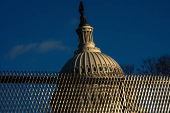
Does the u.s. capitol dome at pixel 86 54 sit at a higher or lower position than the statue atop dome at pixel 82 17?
lower

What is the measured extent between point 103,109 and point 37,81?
3500 mm

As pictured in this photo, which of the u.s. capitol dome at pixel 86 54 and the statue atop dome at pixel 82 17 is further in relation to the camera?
the statue atop dome at pixel 82 17

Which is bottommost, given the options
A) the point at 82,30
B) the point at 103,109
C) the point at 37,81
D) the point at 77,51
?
the point at 103,109

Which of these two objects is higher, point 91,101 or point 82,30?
point 82,30

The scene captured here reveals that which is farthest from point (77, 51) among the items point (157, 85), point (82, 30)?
point (157, 85)

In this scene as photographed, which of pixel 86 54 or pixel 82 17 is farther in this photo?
pixel 82 17

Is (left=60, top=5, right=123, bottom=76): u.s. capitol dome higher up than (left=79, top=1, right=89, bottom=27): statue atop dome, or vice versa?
(left=79, top=1, right=89, bottom=27): statue atop dome

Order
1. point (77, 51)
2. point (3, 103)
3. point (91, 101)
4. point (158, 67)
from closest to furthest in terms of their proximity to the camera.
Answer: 1. point (3, 103)
2. point (91, 101)
3. point (158, 67)
4. point (77, 51)

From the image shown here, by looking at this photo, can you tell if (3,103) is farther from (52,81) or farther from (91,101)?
(91,101)

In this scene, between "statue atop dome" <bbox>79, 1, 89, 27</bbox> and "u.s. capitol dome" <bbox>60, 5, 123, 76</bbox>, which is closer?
"u.s. capitol dome" <bbox>60, 5, 123, 76</bbox>

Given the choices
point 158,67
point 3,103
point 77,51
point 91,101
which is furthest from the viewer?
point 77,51

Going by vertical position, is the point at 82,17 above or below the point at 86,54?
above

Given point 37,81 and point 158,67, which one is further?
point 158,67

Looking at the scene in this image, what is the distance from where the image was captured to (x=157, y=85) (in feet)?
59.4
